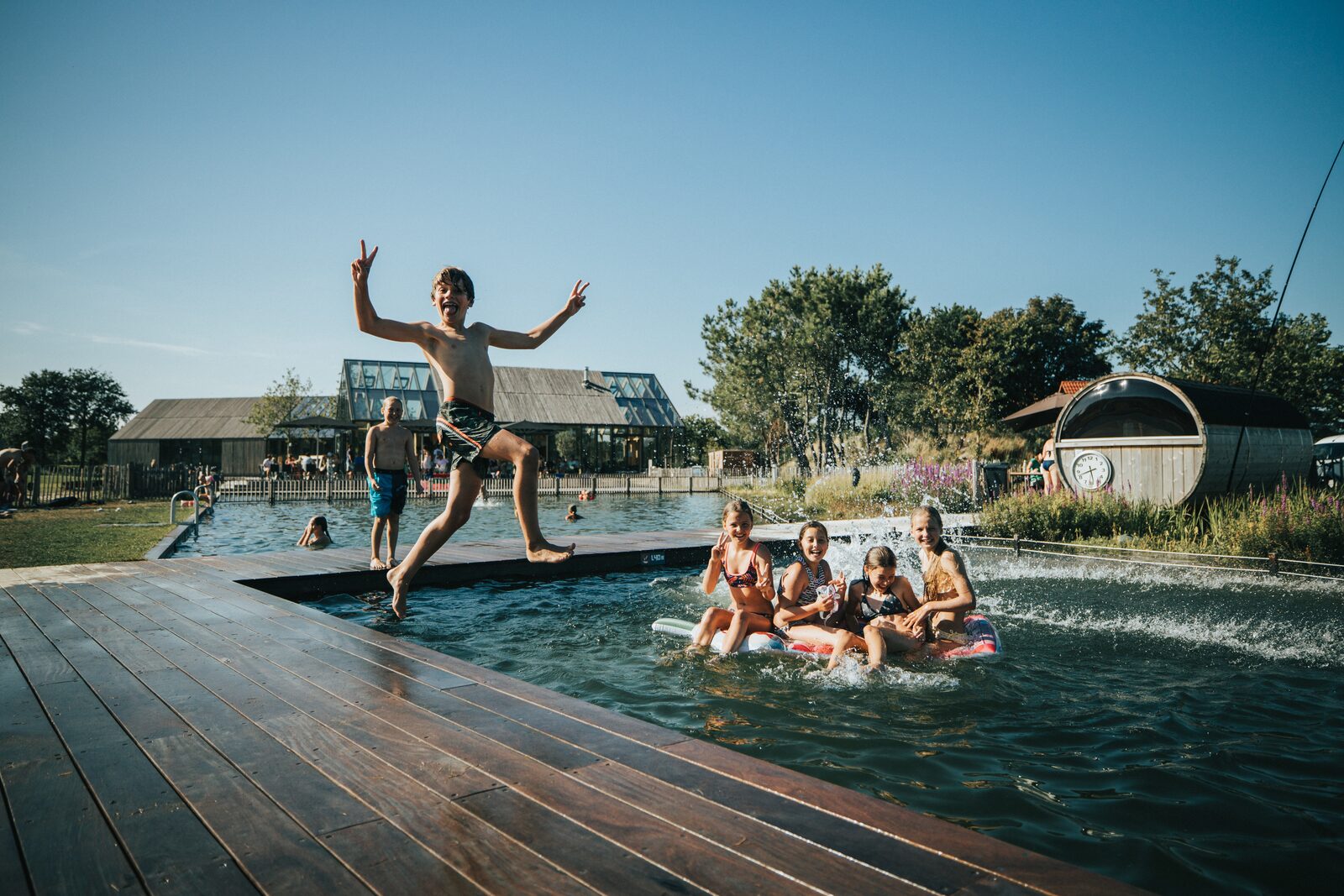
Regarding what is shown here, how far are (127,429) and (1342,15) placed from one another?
55014 mm

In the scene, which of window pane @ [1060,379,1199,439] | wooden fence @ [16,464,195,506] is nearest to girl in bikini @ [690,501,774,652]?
window pane @ [1060,379,1199,439]

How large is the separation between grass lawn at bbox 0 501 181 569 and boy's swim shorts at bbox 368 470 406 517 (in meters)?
3.49

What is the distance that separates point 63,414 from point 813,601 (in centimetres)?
8161

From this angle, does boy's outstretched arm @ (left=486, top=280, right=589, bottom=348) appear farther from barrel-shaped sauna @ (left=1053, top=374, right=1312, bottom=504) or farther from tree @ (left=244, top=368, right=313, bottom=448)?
tree @ (left=244, top=368, right=313, bottom=448)

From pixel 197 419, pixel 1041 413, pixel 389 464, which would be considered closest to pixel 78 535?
pixel 389 464

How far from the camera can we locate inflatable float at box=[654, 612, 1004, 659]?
18.5ft

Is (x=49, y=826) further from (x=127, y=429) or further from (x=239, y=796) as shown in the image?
(x=127, y=429)

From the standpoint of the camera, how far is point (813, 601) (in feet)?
19.7

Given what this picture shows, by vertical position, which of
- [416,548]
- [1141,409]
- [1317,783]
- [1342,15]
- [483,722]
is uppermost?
[1342,15]

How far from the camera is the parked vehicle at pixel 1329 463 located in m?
15.4

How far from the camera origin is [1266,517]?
9.30 m

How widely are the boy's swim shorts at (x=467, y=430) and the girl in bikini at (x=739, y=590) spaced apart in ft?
6.61

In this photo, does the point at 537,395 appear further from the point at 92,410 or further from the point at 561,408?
the point at 92,410

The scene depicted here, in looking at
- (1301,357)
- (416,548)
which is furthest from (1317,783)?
(1301,357)
